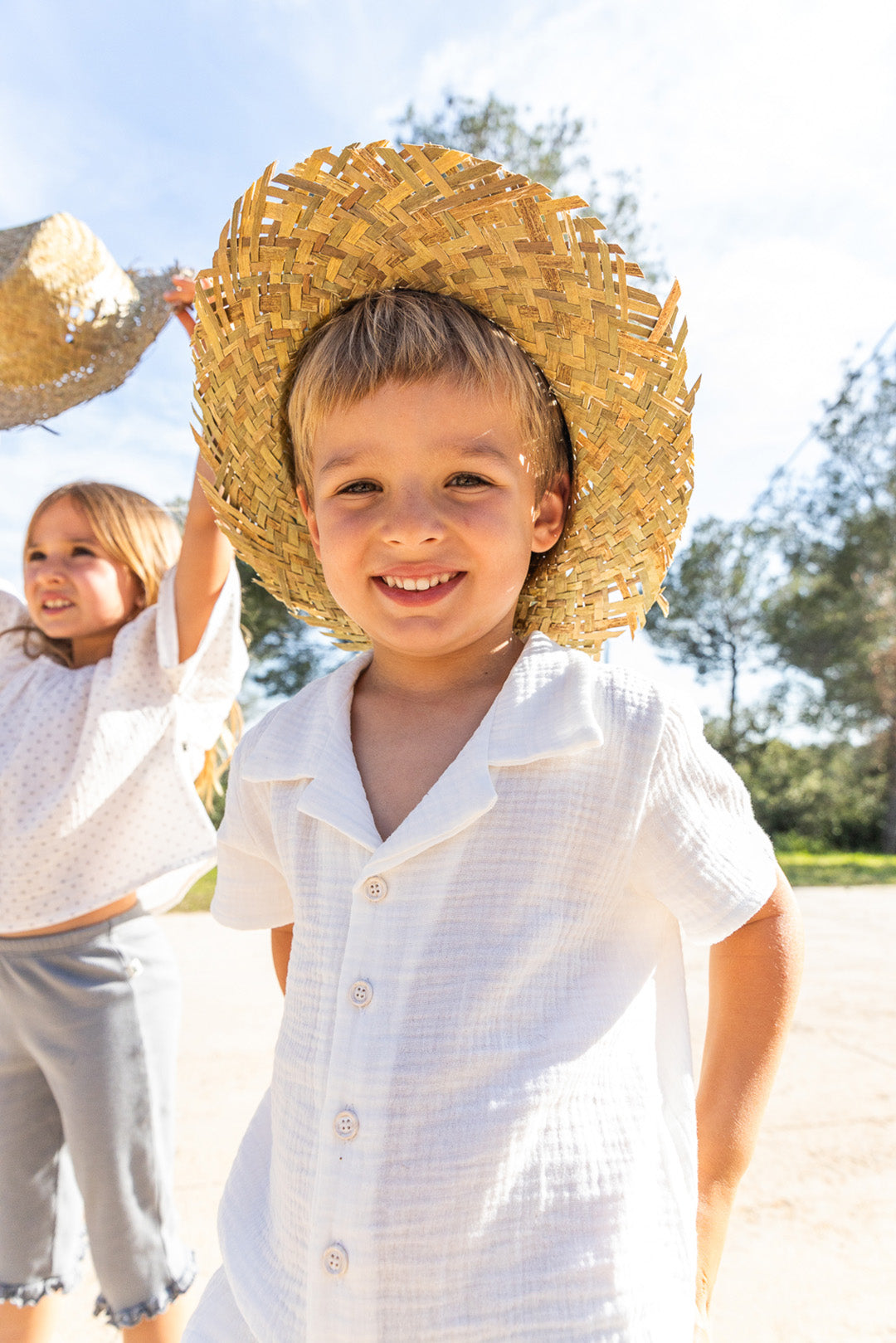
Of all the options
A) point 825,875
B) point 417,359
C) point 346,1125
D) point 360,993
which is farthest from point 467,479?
point 825,875

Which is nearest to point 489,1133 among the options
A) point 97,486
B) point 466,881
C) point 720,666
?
point 466,881

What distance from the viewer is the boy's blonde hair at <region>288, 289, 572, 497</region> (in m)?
1.11

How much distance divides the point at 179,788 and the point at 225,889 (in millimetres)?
807

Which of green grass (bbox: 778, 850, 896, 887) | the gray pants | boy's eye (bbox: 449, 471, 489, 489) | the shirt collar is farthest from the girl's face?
green grass (bbox: 778, 850, 896, 887)

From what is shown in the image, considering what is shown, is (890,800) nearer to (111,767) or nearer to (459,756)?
(111,767)

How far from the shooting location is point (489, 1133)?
3.04 ft

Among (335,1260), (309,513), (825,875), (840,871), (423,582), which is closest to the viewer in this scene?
(335,1260)

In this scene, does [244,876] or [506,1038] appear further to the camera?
[244,876]

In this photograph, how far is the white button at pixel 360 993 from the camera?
98cm

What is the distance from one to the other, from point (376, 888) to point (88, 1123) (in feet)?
3.87

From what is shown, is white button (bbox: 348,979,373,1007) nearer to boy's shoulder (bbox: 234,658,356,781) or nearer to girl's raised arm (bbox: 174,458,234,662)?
boy's shoulder (bbox: 234,658,356,781)

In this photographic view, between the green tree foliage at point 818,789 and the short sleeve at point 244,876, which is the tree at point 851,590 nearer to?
the green tree foliage at point 818,789

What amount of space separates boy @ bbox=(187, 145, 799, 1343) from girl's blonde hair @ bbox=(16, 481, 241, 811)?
96cm

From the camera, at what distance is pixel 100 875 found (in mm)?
1938
